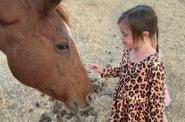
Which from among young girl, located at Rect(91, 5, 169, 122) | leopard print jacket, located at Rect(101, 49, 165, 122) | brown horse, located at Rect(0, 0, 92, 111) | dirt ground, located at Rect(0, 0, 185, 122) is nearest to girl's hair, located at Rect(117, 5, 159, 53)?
young girl, located at Rect(91, 5, 169, 122)

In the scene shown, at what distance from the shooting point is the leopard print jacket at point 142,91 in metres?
3.24

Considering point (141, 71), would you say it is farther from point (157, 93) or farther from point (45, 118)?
point (45, 118)

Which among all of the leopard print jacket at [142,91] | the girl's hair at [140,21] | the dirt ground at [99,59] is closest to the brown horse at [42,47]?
the leopard print jacket at [142,91]

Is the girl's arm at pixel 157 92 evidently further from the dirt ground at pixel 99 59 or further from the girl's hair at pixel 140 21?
the dirt ground at pixel 99 59

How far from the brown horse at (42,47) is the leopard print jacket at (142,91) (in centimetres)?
28

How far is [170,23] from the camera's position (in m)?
6.95

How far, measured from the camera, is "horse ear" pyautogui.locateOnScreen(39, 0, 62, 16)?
309 cm

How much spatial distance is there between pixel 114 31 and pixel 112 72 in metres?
3.04

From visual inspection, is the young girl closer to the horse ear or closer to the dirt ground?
the horse ear

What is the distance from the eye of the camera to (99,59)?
5500mm

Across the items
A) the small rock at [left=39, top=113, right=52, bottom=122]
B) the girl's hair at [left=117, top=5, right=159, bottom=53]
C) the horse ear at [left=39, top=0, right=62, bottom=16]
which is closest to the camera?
the horse ear at [left=39, top=0, right=62, bottom=16]

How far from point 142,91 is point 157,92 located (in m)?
0.12

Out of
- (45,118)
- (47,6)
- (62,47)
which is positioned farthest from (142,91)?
(45,118)

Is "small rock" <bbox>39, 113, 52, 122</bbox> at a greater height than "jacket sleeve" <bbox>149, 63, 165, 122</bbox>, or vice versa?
"jacket sleeve" <bbox>149, 63, 165, 122</bbox>
